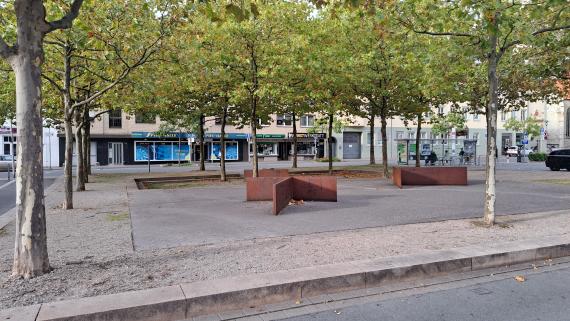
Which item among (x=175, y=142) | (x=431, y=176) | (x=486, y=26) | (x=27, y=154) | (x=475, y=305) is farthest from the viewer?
(x=175, y=142)

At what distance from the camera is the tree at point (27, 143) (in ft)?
16.6

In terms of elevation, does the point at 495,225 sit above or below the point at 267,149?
below

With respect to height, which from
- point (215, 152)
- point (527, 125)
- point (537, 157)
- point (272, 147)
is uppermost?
point (527, 125)

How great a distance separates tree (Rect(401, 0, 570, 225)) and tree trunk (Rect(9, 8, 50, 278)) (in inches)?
262

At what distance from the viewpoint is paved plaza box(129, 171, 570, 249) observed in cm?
789

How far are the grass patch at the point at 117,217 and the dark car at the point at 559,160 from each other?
27166mm

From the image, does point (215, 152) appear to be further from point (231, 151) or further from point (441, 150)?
point (441, 150)

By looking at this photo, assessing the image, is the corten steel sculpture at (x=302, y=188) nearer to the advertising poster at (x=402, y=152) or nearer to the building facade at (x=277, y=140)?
the building facade at (x=277, y=140)

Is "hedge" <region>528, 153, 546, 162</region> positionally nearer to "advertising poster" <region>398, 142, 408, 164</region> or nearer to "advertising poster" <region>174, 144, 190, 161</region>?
"advertising poster" <region>398, 142, 408, 164</region>

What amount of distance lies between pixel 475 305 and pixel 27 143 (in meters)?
5.12

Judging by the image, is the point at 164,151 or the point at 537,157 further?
the point at 164,151

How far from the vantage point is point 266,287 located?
4734 millimetres

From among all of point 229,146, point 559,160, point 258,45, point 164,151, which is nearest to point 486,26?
point 258,45

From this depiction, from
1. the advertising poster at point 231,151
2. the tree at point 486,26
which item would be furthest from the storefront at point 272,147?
the tree at point 486,26
